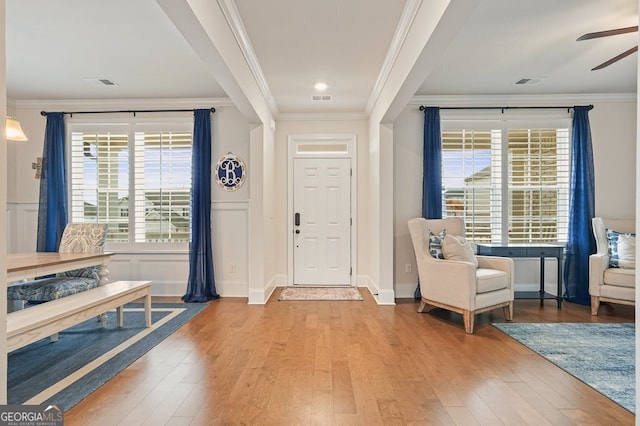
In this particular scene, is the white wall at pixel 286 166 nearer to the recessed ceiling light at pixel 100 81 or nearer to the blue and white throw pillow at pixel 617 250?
the recessed ceiling light at pixel 100 81

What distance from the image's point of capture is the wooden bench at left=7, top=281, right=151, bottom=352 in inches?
87.7

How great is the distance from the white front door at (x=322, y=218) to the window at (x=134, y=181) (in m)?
1.65

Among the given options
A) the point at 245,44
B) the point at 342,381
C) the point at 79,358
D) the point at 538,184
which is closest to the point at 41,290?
the point at 79,358

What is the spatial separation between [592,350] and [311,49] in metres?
3.63

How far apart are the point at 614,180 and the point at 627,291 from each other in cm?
170

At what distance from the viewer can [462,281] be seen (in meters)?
3.67

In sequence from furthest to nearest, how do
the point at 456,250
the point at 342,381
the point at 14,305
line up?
the point at 456,250, the point at 14,305, the point at 342,381

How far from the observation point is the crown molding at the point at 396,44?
9.11 ft

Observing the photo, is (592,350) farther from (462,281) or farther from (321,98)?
(321,98)

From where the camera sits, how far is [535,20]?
306 centimetres

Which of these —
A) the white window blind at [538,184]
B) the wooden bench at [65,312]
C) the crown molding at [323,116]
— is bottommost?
the wooden bench at [65,312]

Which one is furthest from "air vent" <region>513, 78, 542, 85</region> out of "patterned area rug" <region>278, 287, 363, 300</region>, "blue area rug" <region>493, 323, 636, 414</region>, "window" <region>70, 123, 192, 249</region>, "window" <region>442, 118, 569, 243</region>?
"window" <region>70, 123, 192, 249</region>

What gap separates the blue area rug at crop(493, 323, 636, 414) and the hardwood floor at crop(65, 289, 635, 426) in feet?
0.36

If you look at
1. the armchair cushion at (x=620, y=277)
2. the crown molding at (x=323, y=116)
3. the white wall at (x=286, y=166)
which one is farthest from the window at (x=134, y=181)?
the armchair cushion at (x=620, y=277)
